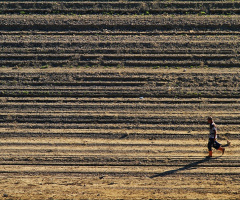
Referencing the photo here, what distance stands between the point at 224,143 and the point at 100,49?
577 cm

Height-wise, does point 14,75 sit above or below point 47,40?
below

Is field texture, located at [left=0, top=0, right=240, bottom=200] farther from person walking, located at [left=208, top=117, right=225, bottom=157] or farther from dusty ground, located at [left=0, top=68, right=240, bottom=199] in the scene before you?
person walking, located at [left=208, top=117, right=225, bottom=157]

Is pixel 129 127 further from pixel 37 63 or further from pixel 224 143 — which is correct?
pixel 37 63

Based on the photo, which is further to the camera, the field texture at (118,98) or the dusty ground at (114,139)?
the field texture at (118,98)

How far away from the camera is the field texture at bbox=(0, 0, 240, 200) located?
980cm

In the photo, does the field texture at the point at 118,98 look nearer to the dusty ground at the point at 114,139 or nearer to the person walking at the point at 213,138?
the dusty ground at the point at 114,139

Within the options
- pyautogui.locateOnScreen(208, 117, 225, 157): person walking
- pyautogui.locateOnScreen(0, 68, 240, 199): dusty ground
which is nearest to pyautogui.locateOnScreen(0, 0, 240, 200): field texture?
pyautogui.locateOnScreen(0, 68, 240, 199): dusty ground

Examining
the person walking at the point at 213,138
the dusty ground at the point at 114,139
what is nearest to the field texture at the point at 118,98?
the dusty ground at the point at 114,139

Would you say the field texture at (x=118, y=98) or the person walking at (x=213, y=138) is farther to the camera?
the field texture at (x=118, y=98)

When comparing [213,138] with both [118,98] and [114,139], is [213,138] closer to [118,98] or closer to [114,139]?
[114,139]

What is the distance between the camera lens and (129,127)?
35.1 ft

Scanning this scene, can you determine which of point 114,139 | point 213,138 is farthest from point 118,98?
point 213,138

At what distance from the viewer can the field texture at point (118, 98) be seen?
32.1 feet

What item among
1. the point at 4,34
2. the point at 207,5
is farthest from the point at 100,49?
the point at 207,5
